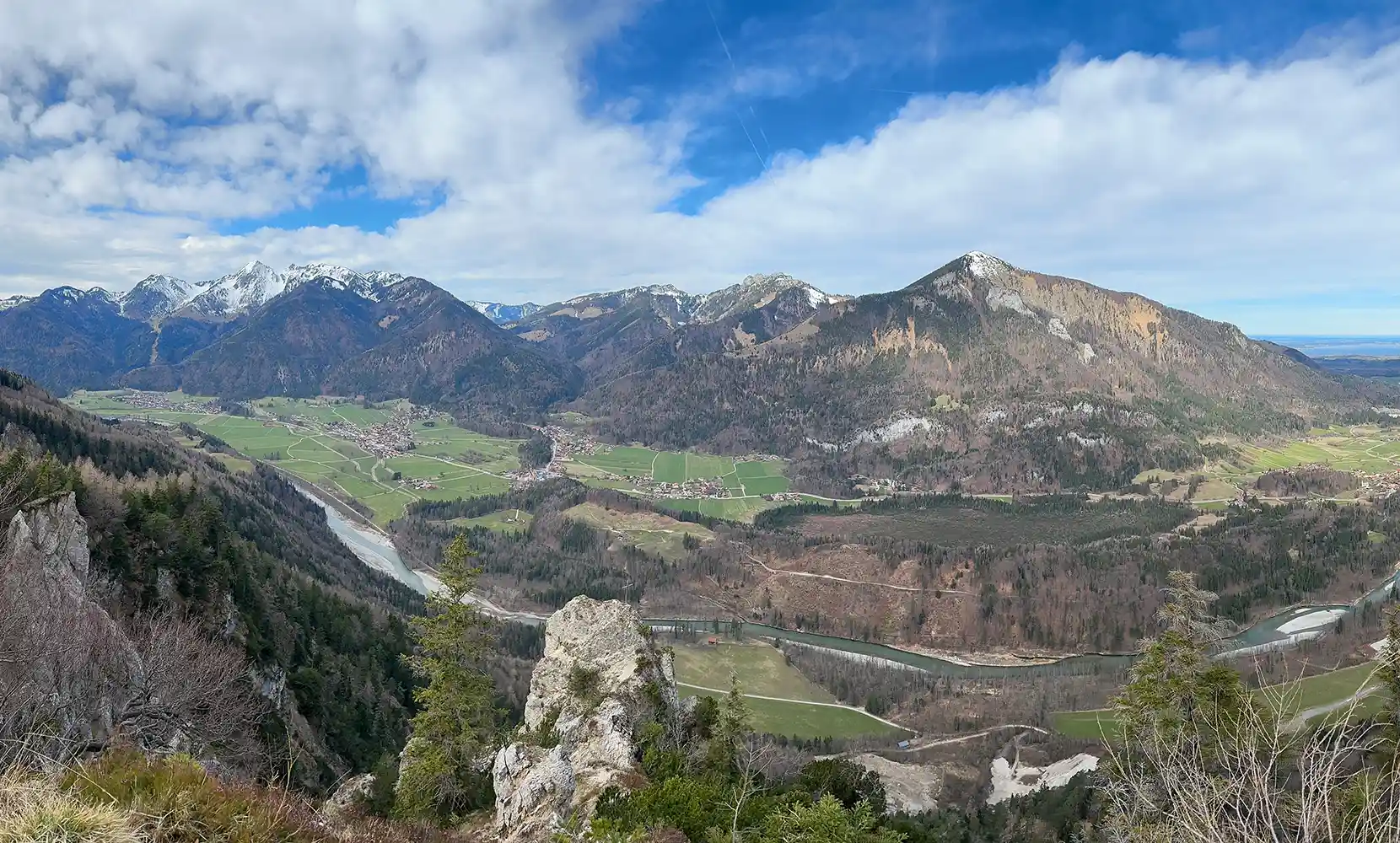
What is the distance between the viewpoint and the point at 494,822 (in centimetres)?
2106

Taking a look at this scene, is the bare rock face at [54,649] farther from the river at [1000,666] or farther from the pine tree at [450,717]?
the river at [1000,666]

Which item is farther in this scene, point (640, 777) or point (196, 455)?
point (196, 455)

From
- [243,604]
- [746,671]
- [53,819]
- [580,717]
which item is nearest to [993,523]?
[746,671]

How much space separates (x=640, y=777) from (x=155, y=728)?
1480cm

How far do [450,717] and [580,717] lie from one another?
497 cm

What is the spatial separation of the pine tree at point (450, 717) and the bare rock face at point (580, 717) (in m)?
2.22

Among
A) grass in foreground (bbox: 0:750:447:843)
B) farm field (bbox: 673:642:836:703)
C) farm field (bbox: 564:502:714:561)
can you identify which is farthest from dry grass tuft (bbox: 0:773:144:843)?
farm field (bbox: 564:502:714:561)

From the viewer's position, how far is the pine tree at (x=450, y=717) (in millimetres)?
23266

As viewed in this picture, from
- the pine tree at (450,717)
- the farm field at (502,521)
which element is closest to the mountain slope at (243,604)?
the pine tree at (450,717)

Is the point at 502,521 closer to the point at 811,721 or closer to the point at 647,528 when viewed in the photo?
the point at 647,528

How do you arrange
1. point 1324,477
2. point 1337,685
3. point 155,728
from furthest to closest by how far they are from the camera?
1. point 1324,477
2. point 1337,685
3. point 155,728

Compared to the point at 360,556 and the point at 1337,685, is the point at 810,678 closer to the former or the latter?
the point at 1337,685

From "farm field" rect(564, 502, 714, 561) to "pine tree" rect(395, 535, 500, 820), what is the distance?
108 metres

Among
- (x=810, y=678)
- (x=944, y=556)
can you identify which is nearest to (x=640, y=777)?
(x=810, y=678)
